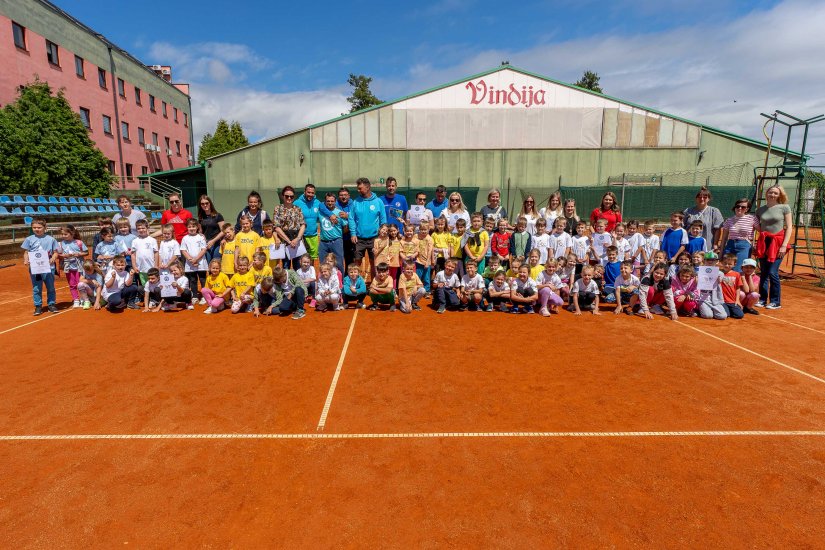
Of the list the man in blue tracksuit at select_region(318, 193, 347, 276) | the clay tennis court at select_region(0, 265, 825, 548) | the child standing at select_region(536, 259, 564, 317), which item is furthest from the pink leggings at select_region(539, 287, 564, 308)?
the man in blue tracksuit at select_region(318, 193, 347, 276)

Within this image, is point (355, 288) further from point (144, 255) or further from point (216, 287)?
point (144, 255)

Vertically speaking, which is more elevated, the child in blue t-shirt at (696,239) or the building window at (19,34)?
the building window at (19,34)

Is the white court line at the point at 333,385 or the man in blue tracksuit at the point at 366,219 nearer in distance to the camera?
the white court line at the point at 333,385

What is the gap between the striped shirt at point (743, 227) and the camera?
8.27 m

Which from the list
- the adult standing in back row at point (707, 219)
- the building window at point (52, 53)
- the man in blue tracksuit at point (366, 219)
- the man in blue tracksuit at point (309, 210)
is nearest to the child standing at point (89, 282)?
the man in blue tracksuit at point (309, 210)

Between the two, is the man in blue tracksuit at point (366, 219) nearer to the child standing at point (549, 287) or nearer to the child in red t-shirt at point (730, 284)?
the child standing at point (549, 287)

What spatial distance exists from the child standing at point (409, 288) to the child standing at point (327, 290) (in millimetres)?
1199

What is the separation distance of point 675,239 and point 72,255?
39.4 ft

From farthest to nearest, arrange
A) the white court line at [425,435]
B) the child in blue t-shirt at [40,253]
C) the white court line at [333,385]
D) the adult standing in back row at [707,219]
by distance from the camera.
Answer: the adult standing in back row at [707,219] < the child in blue t-shirt at [40,253] < the white court line at [333,385] < the white court line at [425,435]

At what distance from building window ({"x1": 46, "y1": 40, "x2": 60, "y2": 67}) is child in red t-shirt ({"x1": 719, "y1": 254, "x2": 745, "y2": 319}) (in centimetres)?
3474

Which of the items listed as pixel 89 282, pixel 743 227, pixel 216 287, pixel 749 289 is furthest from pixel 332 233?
pixel 749 289

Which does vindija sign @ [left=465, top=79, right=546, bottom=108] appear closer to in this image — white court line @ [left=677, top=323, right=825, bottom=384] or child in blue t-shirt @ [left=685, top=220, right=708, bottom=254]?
child in blue t-shirt @ [left=685, top=220, right=708, bottom=254]

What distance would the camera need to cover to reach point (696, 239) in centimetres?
838

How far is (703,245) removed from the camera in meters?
8.39
